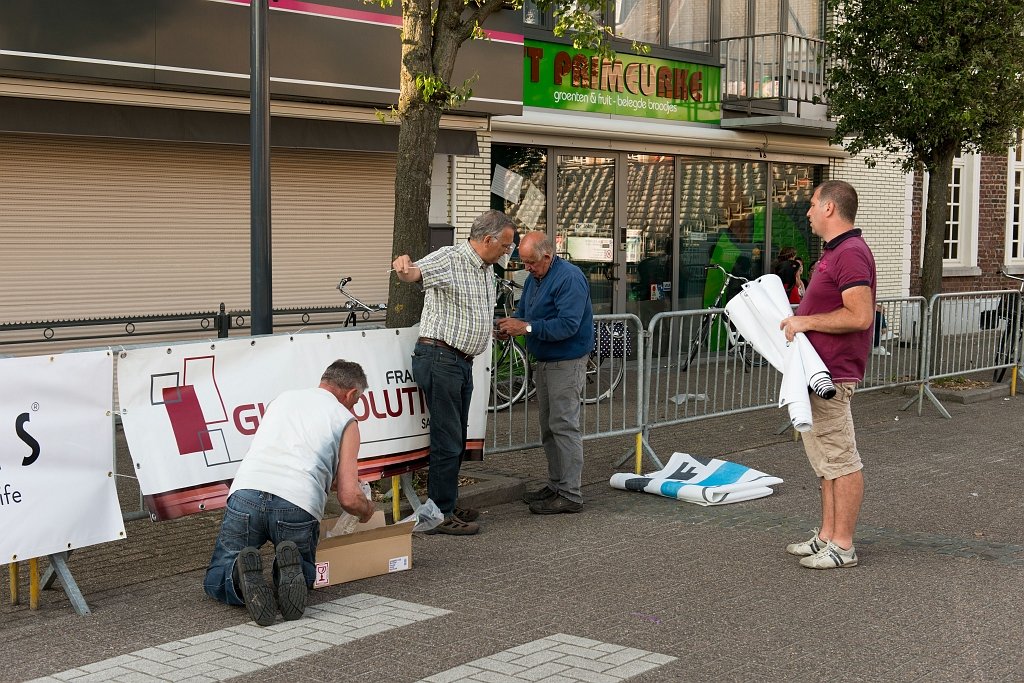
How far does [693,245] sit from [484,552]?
1149 cm

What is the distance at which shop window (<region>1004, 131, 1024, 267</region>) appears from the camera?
23922 mm

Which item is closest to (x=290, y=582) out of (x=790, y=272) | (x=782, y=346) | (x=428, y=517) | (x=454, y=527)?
(x=428, y=517)

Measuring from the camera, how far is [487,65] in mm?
13578

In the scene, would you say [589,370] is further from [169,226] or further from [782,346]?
[169,226]

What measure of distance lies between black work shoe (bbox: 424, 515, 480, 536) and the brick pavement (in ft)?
0.42

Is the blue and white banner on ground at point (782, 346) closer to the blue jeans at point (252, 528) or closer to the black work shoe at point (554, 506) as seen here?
the black work shoe at point (554, 506)

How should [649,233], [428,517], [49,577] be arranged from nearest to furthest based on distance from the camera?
[49,577] < [428,517] < [649,233]

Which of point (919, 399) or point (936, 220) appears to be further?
point (936, 220)

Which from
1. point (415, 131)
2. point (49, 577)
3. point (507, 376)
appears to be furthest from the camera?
point (507, 376)

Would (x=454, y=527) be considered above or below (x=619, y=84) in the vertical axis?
below

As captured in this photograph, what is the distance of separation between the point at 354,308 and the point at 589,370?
11.1ft

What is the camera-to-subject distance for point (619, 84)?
16250 millimetres

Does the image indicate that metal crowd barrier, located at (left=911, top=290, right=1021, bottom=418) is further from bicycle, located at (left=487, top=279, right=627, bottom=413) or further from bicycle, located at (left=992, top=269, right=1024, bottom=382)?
bicycle, located at (left=487, top=279, right=627, bottom=413)

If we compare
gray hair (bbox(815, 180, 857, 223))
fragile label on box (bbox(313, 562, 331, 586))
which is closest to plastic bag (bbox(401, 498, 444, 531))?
fragile label on box (bbox(313, 562, 331, 586))
